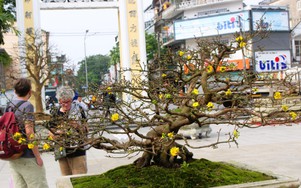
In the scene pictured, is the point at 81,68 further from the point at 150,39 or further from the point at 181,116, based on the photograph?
the point at 181,116

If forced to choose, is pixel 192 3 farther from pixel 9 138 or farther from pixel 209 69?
pixel 9 138

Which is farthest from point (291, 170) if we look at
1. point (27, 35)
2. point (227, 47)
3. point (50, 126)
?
point (27, 35)

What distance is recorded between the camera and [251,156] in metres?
7.88

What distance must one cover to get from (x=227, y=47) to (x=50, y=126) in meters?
1.59

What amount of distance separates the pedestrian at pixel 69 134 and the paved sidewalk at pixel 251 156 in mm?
1658

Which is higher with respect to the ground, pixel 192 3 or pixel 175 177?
pixel 192 3

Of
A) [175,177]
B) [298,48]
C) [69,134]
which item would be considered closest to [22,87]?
[69,134]

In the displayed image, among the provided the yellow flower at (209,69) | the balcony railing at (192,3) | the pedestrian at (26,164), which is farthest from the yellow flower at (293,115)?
the balcony railing at (192,3)

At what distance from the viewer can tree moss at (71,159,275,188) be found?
3.27 metres

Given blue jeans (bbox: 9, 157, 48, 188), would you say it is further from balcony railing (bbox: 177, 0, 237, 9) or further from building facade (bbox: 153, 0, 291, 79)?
balcony railing (bbox: 177, 0, 237, 9)

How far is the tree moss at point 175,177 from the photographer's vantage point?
10.7 feet

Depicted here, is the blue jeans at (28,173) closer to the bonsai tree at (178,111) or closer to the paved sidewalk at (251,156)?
the bonsai tree at (178,111)

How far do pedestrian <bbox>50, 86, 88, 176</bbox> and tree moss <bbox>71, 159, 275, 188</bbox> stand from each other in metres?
0.32

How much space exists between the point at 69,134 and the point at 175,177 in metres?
0.88
